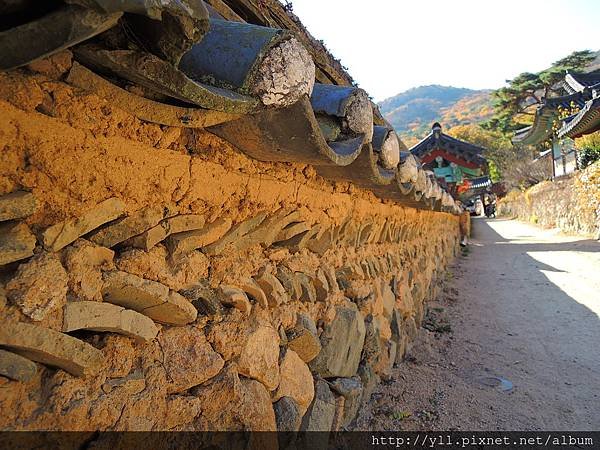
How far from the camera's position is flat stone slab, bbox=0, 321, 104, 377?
2.58ft

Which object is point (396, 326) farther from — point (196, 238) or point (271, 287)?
point (196, 238)

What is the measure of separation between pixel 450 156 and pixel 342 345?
11.1 metres

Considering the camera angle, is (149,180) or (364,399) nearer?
(149,180)

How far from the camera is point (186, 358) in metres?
1.17

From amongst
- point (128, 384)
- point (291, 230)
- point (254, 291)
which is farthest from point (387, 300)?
point (128, 384)

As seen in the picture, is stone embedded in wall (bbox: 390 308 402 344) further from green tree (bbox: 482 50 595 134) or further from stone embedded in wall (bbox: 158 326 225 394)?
green tree (bbox: 482 50 595 134)

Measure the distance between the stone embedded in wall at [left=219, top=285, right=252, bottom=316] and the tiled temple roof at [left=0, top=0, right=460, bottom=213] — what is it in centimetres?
47

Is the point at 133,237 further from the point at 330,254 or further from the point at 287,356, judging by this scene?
the point at 330,254

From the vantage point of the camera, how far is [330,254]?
2.26m

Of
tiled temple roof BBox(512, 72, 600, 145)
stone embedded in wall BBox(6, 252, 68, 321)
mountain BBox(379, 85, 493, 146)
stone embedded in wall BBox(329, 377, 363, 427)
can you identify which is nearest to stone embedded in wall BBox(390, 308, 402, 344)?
stone embedded in wall BBox(329, 377, 363, 427)

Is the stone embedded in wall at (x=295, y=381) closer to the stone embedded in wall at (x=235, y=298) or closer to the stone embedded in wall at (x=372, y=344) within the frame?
the stone embedded in wall at (x=235, y=298)

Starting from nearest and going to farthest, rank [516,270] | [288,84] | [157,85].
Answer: [157,85], [288,84], [516,270]

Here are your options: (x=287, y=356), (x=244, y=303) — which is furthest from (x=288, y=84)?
(x=287, y=356)

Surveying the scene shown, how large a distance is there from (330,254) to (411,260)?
8.18ft
